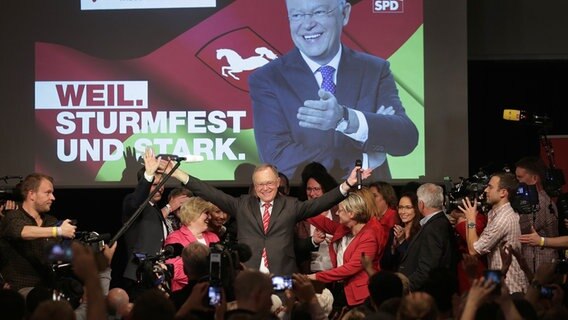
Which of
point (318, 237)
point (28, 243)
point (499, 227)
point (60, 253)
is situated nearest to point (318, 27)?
point (318, 237)

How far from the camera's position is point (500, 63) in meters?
10.3

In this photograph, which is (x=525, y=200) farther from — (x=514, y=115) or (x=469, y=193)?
(x=514, y=115)

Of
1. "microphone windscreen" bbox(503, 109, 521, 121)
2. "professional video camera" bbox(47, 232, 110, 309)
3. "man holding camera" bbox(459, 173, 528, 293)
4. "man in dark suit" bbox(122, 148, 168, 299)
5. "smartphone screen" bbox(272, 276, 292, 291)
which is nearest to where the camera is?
"smartphone screen" bbox(272, 276, 292, 291)

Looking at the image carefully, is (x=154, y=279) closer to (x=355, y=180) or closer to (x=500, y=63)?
(x=355, y=180)

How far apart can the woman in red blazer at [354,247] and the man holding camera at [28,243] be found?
5.70 ft

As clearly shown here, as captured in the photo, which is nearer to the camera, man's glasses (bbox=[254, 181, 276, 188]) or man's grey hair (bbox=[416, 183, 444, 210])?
man's glasses (bbox=[254, 181, 276, 188])

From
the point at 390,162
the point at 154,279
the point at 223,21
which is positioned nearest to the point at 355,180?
the point at 154,279

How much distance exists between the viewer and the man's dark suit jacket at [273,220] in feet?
23.3

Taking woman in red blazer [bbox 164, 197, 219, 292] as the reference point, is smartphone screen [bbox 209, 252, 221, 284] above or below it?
below

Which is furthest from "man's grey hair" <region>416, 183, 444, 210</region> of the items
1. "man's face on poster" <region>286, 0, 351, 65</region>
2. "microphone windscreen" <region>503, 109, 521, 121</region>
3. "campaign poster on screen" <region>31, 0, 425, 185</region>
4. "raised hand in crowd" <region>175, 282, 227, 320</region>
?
"raised hand in crowd" <region>175, 282, 227, 320</region>

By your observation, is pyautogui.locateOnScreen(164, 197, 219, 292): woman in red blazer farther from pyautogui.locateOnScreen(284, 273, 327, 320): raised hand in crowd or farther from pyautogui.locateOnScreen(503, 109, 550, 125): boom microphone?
pyautogui.locateOnScreen(503, 109, 550, 125): boom microphone

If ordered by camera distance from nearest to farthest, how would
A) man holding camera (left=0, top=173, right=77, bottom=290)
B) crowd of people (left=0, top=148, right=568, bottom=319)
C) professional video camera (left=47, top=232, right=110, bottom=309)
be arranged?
1. professional video camera (left=47, top=232, right=110, bottom=309)
2. crowd of people (left=0, top=148, right=568, bottom=319)
3. man holding camera (left=0, top=173, right=77, bottom=290)

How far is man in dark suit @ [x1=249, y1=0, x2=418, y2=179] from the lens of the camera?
912 cm

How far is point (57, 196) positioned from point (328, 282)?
368 cm
